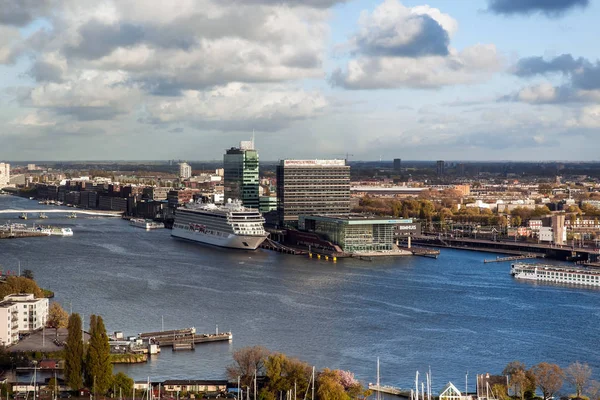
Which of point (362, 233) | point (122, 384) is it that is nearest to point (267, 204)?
point (362, 233)

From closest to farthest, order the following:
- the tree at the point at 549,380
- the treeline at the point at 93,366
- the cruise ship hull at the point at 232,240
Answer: the tree at the point at 549,380, the treeline at the point at 93,366, the cruise ship hull at the point at 232,240

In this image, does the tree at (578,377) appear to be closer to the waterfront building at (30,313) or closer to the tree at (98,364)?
the tree at (98,364)

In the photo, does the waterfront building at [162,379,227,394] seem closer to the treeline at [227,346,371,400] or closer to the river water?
the treeline at [227,346,371,400]

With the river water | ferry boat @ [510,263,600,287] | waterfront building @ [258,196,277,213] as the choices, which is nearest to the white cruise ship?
the river water

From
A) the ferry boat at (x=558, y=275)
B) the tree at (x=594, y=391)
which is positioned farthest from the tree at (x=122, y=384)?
the ferry boat at (x=558, y=275)

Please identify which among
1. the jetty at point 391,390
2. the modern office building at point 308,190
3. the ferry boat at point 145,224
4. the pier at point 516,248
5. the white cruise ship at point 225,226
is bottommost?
the jetty at point 391,390
